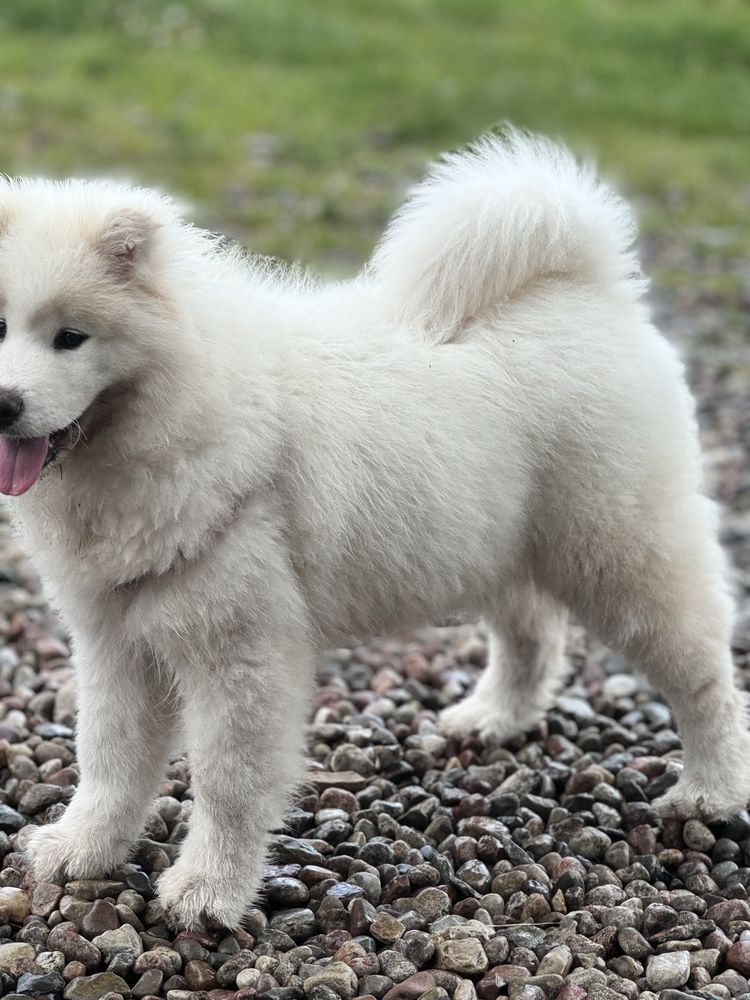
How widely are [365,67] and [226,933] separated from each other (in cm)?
1103

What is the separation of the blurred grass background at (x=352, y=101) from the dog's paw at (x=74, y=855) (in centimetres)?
627

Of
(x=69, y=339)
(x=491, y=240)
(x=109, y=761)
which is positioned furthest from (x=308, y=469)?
(x=109, y=761)

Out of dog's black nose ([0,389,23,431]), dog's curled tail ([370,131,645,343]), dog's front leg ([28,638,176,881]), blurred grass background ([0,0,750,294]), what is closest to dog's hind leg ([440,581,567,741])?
dog's curled tail ([370,131,645,343])

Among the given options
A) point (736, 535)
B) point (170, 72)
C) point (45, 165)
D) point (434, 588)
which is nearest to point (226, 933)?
point (434, 588)

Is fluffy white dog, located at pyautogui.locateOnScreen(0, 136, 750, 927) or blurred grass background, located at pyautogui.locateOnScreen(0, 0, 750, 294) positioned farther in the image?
blurred grass background, located at pyautogui.locateOnScreen(0, 0, 750, 294)

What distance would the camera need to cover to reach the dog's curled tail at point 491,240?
10.9 ft

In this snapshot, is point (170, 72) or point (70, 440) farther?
point (170, 72)

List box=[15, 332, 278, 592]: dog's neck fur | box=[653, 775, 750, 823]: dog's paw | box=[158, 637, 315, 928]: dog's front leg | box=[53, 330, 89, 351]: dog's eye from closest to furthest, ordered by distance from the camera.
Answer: box=[53, 330, 89, 351]: dog's eye → box=[15, 332, 278, 592]: dog's neck fur → box=[158, 637, 315, 928]: dog's front leg → box=[653, 775, 750, 823]: dog's paw

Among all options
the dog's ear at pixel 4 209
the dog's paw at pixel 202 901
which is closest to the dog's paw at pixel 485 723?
the dog's paw at pixel 202 901

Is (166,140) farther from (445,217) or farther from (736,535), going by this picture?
(445,217)

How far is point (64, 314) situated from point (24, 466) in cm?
34

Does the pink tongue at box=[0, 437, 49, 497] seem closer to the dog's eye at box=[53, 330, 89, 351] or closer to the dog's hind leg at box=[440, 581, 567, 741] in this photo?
the dog's eye at box=[53, 330, 89, 351]

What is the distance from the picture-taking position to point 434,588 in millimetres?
3268

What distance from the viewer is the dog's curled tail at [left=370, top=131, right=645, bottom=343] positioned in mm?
3312
